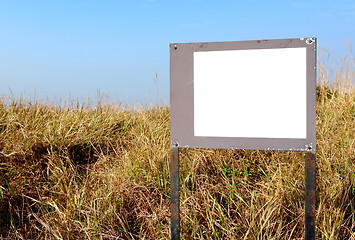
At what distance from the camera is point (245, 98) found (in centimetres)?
193

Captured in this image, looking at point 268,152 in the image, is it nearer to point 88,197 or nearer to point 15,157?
point 88,197

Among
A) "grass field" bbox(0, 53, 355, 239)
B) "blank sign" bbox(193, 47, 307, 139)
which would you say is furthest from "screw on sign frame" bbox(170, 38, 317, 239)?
"grass field" bbox(0, 53, 355, 239)

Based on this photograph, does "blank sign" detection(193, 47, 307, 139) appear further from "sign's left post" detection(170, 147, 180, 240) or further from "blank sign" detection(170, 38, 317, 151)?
"sign's left post" detection(170, 147, 180, 240)

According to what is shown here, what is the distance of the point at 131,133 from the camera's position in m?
3.95

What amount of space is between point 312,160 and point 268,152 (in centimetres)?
144

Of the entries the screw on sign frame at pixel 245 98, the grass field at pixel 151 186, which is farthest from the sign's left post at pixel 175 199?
the grass field at pixel 151 186

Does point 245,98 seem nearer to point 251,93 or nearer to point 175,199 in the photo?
point 251,93

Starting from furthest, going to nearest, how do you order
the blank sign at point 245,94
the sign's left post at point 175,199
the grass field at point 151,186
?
the grass field at point 151,186 → the sign's left post at point 175,199 → the blank sign at point 245,94

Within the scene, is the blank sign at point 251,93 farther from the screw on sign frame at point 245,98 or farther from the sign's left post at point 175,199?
the sign's left post at point 175,199

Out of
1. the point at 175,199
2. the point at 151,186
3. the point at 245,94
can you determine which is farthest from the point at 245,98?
the point at 151,186

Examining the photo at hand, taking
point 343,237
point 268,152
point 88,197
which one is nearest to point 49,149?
point 88,197

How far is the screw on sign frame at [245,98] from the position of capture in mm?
1874

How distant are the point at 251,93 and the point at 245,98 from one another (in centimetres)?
4

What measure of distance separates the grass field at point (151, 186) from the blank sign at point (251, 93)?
497mm
